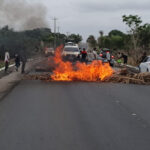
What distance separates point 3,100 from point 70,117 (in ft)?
12.8

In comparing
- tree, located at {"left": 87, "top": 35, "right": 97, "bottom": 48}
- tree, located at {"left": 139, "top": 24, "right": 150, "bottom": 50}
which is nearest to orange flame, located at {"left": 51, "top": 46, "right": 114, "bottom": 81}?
tree, located at {"left": 139, "top": 24, "right": 150, "bottom": 50}

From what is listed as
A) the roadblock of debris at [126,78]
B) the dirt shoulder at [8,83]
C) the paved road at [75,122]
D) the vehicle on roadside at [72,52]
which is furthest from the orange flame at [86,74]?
the vehicle on roadside at [72,52]

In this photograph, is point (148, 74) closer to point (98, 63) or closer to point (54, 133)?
point (98, 63)

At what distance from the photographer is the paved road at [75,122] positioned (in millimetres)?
6684

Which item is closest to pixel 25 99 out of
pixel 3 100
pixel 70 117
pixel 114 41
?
pixel 3 100

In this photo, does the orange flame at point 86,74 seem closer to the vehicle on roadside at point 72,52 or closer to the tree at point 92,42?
the vehicle on roadside at point 72,52

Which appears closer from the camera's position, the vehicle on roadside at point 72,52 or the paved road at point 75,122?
the paved road at point 75,122

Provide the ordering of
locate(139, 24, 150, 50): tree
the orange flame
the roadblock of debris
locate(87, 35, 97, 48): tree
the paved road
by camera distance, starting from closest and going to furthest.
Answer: the paved road, the roadblock of debris, the orange flame, locate(139, 24, 150, 50): tree, locate(87, 35, 97, 48): tree

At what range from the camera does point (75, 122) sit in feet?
28.5

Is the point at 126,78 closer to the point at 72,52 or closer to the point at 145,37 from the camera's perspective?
the point at 72,52

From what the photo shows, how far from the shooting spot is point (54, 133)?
7.50m

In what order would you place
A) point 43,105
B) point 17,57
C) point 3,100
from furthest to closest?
point 17,57 < point 3,100 < point 43,105

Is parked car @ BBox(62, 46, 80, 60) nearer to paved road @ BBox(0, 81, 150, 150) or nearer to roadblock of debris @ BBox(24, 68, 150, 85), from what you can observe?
roadblock of debris @ BBox(24, 68, 150, 85)

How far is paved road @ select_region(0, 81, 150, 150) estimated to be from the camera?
668 cm
